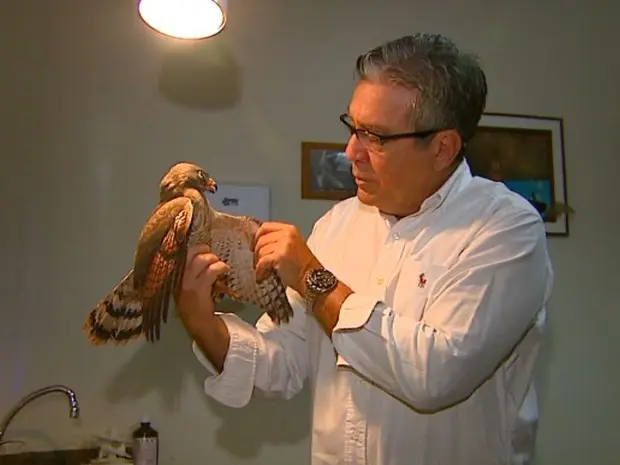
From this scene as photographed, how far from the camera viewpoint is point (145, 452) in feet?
6.27

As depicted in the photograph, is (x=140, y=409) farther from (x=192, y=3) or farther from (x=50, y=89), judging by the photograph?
(x=192, y=3)

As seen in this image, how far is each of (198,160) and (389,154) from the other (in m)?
1.09

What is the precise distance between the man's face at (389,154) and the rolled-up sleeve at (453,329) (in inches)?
7.6

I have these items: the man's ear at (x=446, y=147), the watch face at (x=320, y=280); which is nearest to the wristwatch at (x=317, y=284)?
the watch face at (x=320, y=280)

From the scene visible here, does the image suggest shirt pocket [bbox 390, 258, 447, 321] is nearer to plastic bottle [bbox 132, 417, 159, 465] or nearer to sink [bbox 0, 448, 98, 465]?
plastic bottle [bbox 132, 417, 159, 465]

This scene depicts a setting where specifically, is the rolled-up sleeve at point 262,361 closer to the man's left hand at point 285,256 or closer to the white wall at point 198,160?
the man's left hand at point 285,256

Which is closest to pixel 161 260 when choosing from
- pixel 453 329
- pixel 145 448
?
pixel 453 329

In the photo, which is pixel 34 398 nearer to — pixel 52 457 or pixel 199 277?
pixel 52 457

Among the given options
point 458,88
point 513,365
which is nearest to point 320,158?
point 458,88

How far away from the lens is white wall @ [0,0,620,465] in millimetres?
2045

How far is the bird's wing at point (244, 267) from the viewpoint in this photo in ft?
4.22

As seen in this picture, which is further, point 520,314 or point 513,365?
point 513,365

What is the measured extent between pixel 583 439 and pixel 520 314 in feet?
4.94

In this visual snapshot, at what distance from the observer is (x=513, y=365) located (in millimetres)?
1208
